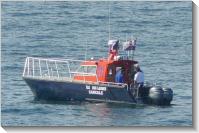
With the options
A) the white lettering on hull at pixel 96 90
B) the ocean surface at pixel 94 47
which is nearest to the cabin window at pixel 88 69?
the ocean surface at pixel 94 47

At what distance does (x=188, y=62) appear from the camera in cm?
1580

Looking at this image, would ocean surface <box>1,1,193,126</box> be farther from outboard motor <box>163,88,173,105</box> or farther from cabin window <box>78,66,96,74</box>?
cabin window <box>78,66,96,74</box>

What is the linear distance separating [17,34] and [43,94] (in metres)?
1.12

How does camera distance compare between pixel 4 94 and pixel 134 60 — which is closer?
pixel 4 94

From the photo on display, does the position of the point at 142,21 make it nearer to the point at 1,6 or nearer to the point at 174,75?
the point at 174,75

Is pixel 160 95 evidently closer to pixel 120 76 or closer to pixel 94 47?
pixel 120 76

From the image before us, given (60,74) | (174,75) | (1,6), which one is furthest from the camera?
(60,74)

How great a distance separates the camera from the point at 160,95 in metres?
17.3

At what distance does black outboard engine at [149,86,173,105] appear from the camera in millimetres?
17141

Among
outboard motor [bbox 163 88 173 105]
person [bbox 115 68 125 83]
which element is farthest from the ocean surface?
person [bbox 115 68 125 83]

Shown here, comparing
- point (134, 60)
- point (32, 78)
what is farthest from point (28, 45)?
point (134, 60)

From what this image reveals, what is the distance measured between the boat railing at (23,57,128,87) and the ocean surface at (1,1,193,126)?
136 millimetres

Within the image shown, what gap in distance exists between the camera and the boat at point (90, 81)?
1755cm

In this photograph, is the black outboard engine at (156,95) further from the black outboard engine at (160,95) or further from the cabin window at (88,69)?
the cabin window at (88,69)
